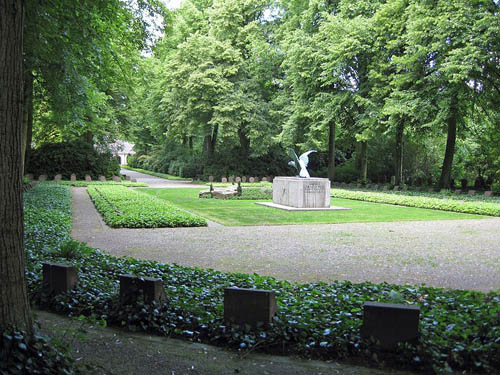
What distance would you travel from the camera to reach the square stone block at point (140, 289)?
175 inches

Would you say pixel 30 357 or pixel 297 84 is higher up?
pixel 297 84

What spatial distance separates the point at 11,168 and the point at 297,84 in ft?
98.5

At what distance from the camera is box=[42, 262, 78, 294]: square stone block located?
4.89 meters

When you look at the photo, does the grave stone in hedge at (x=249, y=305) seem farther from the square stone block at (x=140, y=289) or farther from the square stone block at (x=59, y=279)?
the square stone block at (x=59, y=279)

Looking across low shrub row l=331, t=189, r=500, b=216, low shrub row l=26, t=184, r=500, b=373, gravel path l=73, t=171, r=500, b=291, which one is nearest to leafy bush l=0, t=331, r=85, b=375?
low shrub row l=26, t=184, r=500, b=373

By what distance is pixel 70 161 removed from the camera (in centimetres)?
3281

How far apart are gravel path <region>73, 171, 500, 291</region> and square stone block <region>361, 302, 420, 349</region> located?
3.02 m

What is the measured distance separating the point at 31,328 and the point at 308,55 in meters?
28.8

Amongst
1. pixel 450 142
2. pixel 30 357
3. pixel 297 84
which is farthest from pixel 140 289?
pixel 297 84

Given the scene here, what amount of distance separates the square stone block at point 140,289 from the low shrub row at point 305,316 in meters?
0.09

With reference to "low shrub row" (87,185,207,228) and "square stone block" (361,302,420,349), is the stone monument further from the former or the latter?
"square stone block" (361,302,420,349)

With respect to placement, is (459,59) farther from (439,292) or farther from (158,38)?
(439,292)

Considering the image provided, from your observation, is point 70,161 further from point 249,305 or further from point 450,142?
point 249,305

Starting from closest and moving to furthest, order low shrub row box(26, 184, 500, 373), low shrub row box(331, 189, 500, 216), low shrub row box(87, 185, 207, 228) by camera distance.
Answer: low shrub row box(26, 184, 500, 373) < low shrub row box(87, 185, 207, 228) < low shrub row box(331, 189, 500, 216)
